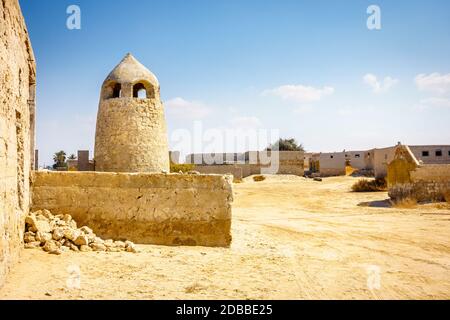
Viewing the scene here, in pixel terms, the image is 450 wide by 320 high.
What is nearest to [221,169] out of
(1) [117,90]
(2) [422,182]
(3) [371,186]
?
(3) [371,186]

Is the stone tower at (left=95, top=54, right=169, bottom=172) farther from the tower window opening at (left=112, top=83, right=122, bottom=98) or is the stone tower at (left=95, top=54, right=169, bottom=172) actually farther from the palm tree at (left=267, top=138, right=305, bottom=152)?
the palm tree at (left=267, top=138, right=305, bottom=152)

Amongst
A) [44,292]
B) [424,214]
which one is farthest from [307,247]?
[424,214]

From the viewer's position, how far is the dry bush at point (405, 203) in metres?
13.2

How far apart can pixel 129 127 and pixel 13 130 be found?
12.8 ft

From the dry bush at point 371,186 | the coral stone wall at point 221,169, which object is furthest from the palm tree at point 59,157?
the dry bush at point 371,186

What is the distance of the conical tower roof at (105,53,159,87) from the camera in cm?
873

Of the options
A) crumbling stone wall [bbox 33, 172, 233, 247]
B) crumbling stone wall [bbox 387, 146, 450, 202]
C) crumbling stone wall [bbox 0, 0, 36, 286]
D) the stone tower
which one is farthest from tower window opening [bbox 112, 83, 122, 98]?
crumbling stone wall [bbox 387, 146, 450, 202]

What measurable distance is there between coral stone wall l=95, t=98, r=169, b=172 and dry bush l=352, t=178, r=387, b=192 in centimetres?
1487

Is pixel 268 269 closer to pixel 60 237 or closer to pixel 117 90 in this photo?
pixel 60 237

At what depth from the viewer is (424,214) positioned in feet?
37.1

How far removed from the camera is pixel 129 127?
27.7 feet

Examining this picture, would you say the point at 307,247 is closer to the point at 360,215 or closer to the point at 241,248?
the point at 241,248

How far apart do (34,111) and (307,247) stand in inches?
226
